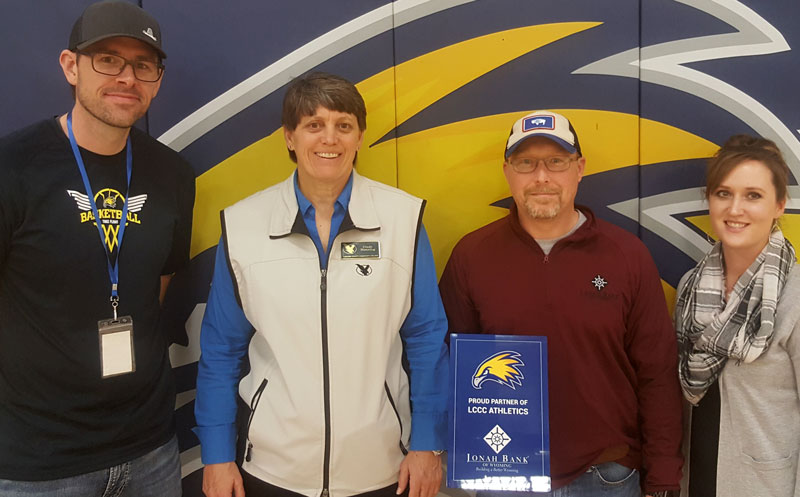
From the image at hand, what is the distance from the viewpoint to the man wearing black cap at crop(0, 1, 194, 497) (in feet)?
5.15

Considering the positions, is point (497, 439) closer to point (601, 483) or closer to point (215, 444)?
point (601, 483)

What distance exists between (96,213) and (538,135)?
4.47 ft

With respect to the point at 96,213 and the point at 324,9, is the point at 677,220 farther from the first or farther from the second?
the point at 96,213

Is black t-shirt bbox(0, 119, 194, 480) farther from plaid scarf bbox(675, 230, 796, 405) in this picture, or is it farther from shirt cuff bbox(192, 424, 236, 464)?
plaid scarf bbox(675, 230, 796, 405)

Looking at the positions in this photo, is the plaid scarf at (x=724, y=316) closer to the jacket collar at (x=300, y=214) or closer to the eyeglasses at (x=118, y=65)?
the jacket collar at (x=300, y=214)

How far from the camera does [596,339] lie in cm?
173

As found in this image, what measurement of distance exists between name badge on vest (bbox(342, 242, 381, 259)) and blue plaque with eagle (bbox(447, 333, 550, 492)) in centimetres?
34

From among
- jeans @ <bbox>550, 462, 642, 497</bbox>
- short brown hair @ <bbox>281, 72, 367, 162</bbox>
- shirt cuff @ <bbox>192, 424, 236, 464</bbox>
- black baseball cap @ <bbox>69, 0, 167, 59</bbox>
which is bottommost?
jeans @ <bbox>550, 462, 642, 497</bbox>

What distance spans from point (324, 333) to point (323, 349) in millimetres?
46

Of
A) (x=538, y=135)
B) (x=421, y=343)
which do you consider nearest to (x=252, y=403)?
(x=421, y=343)

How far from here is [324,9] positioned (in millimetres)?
2113

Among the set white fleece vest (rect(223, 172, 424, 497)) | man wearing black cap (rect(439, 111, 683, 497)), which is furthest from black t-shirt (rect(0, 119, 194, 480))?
man wearing black cap (rect(439, 111, 683, 497))

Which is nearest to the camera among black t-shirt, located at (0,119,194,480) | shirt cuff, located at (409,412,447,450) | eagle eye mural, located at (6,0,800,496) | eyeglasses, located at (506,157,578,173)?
black t-shirt, located at (0,119,194,480)

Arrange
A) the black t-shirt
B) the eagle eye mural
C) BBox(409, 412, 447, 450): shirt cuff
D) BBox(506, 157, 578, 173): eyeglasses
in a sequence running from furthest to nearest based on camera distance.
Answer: the eagle eye mural, BBox(506, 157, 578, 173): eyeglasses, BBox(409, 412, 447, 450): shirt cuff, the black t-shirt
